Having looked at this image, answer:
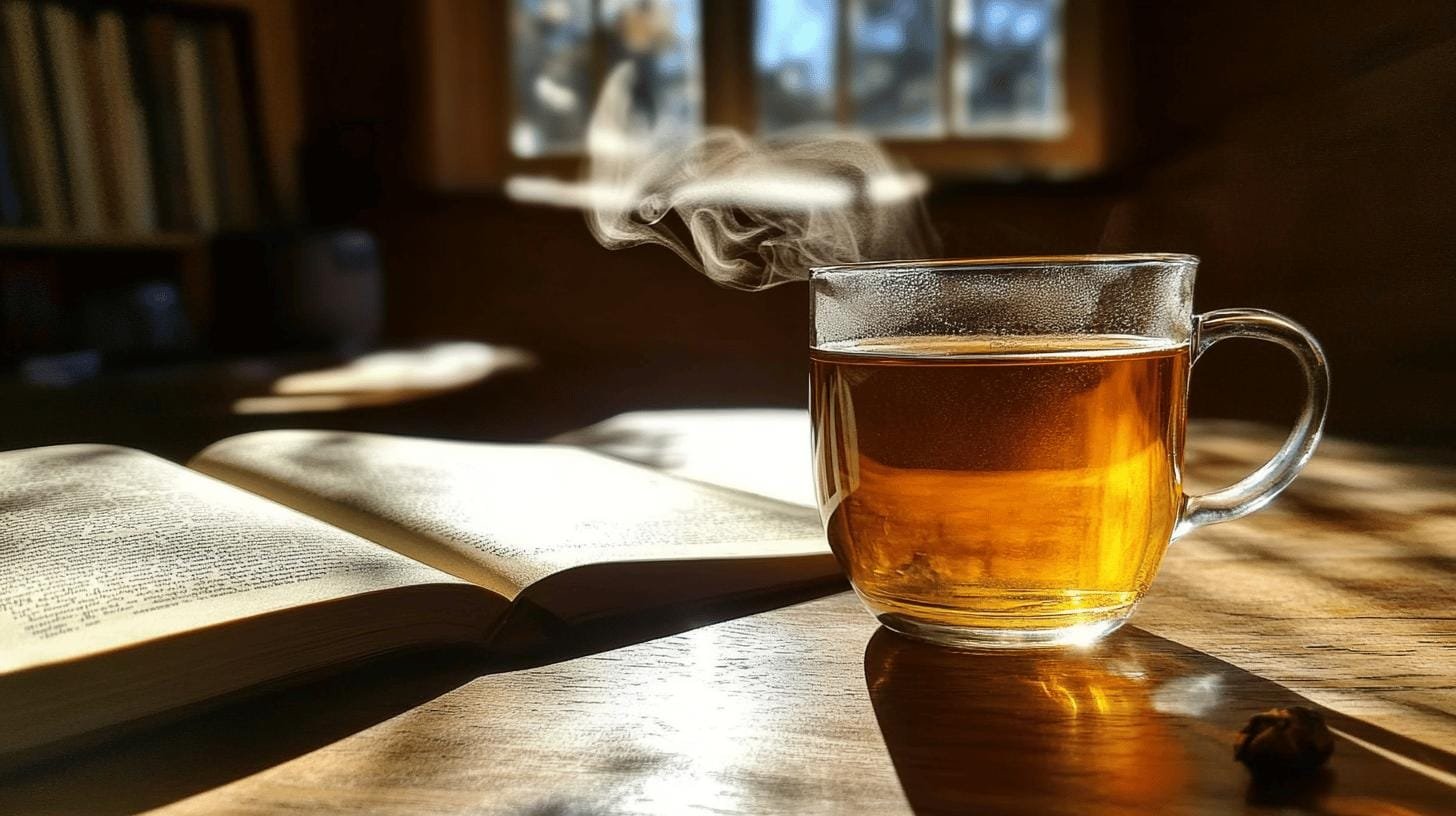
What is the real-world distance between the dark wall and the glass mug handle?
85 centimetres

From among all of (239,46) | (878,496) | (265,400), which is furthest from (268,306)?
(878,496)

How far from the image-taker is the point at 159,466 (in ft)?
2.62

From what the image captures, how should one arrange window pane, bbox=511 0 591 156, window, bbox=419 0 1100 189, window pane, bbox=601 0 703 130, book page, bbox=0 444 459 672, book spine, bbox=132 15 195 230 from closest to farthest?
book page, bbox=0 444 459 672, book spine, bbox=132 15 195 230, window, bbox=419 0 1100 189, window pane, bbox=601 0 703 130, window pane, bbox=511 0 591 156

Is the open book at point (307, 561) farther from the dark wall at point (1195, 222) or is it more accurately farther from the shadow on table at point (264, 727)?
the dark wall at point (1195, 222)

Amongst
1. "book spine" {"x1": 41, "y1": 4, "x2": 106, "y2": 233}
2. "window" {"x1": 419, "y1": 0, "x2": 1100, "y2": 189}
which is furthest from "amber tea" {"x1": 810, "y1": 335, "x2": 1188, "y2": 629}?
"book spine" {"x1": 41, "y1": 4, "x2": 106, "y2": 233}

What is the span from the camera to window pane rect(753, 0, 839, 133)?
2.94 metres

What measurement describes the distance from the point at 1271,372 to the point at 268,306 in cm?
210

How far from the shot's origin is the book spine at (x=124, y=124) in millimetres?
2455

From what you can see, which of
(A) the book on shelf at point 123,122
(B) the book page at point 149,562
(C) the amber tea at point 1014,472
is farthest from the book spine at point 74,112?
(C) the amber tea at point 1014,472

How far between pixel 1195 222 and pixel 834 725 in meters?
2.17

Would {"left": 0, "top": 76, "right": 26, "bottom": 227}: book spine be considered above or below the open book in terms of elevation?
above

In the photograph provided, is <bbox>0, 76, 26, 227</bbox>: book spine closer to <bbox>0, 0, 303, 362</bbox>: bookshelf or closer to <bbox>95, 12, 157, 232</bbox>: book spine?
<bbox>0, 0, 303, 362</bbox>: bookshelf

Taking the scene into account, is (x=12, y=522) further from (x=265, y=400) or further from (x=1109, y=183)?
(x=1109, y=183)

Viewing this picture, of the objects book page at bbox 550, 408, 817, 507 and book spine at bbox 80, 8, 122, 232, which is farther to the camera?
book spine at bbox 80, 8, 122, 232
